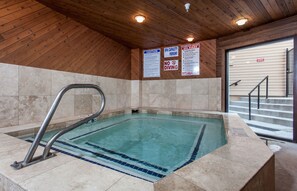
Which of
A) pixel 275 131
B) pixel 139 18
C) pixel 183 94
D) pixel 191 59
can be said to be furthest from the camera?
pixel 183 94

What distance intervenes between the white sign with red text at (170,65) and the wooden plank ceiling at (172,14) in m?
0.96

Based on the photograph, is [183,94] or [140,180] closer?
[140,180]

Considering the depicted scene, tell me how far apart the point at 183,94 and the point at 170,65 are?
1068mm

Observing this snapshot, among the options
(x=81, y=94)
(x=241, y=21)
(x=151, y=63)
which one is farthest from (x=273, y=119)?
(x=81, y=94)

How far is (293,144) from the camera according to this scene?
288 cm

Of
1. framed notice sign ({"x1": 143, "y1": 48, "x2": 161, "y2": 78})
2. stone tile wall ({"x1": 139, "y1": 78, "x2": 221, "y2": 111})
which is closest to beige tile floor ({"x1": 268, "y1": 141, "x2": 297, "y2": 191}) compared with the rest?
stone tile wall ({"x1": 139, "y1": 78, "x2": 221, "y2": 111})

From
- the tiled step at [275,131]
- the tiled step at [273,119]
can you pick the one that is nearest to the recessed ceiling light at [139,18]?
the tiled step at [275,131]

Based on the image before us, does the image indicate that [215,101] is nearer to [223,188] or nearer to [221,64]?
[221,64]

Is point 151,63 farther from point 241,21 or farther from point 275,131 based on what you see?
point 275,131

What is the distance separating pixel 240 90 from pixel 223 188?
7245 mm

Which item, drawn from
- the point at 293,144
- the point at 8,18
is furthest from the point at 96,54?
the point at 293,144

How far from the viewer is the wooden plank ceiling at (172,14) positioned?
2.83 metres

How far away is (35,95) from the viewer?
9.81 ft

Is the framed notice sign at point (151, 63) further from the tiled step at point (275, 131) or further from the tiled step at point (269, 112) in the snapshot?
the tiled step at point (275, 131)
